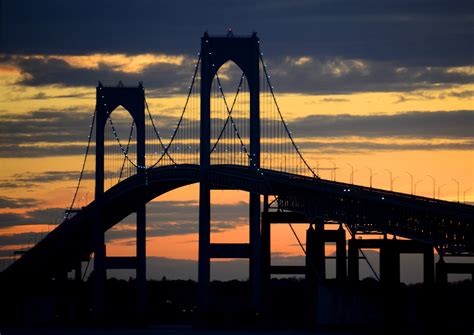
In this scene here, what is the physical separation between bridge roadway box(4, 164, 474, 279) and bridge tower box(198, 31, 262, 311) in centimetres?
180

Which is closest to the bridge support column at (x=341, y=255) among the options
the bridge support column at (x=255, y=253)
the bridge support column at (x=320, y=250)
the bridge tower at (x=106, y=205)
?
the bridge support column at (x=320, y=250)

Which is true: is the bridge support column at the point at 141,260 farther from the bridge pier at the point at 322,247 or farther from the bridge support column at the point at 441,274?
the bridge support column at the point at 441,274

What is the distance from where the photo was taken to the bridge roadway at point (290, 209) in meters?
111

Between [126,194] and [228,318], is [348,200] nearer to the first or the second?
[228,318]

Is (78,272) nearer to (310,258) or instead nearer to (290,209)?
(290,209)

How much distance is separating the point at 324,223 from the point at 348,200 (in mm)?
11949

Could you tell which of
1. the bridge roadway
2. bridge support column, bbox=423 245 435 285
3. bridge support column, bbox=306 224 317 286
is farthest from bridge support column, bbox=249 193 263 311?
bridge support column, bbox=423 245 435 285

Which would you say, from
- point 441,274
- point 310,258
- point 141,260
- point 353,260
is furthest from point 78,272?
point 441,274

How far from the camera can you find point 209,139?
469ft

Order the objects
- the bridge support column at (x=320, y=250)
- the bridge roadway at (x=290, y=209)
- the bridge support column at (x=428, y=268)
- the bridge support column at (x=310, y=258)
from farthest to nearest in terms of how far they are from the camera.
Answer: the bridge support column at (x=320, y=250) → the bridge support column at (x=310, y=258) → the bridge support column at (x=428, y=268) → the bridge roadway at (x=290, y=209)

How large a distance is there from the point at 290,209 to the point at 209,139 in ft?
36.3

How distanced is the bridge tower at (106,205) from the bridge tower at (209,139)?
1696 centimetres

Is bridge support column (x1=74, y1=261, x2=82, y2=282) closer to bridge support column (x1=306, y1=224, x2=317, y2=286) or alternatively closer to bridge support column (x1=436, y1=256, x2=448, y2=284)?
bridge support column (x1=306, y1=224, x2=317, y2=286)

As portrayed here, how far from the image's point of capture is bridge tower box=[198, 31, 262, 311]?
139875 mm
